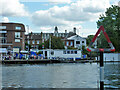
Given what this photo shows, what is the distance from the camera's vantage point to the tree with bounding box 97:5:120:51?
2816 inches

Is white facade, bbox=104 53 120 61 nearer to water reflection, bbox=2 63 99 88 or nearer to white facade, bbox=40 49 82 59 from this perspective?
white facade, bbox=40 49 82 59

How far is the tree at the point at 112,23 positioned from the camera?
7153cm

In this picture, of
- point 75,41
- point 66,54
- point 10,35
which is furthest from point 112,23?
point 75,41

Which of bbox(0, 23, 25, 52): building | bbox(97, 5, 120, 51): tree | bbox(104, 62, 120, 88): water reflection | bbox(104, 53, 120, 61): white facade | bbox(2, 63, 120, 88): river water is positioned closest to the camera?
bbox(104, 62, 120, 88): water reflection

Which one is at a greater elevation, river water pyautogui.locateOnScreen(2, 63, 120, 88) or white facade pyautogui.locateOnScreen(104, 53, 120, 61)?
white facade pyautogui.locateOnScreen(104, 53, 120, 61)

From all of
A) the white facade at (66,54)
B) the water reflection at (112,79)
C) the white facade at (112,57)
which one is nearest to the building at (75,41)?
the white facade at (66,54)

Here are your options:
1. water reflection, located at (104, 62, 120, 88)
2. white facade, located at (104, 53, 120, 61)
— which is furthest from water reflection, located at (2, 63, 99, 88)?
white facade, located at (104, 53, 120, 61)

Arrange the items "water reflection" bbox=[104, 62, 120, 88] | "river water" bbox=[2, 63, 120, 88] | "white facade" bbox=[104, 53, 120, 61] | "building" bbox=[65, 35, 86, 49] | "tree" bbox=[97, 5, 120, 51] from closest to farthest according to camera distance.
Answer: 1. "water reflection" bbox=[104, 62, 120, 88]
2. "river water" bbox=[2, 63, 120, 88]
3. "tree" bbox=[97, 5, 120, 51]
4. "white facade" bbox=[104, 53, 120, 61]
5. "building" bbox=[65, 35, 86, 49]

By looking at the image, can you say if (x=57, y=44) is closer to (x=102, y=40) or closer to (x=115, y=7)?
(x=115, y=7)

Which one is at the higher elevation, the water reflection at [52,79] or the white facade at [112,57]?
the white facade at [112,57]

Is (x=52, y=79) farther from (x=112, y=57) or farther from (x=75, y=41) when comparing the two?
(x=75, y=41)

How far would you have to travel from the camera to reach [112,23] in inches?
2904

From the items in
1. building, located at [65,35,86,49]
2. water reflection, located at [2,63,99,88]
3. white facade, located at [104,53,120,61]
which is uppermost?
building, located at [65,35,86,49]

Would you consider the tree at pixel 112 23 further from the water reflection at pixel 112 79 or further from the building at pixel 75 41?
the building at pixel 75 41
